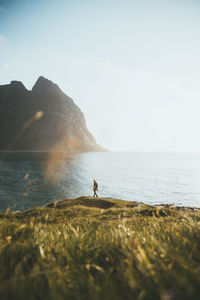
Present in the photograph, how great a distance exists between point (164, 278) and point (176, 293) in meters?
0.23

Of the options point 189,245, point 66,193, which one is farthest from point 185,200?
point 189,245

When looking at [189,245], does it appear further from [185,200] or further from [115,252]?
[185,200]

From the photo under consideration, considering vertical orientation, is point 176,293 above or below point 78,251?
above

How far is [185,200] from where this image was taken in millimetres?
35344

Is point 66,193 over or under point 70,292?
under

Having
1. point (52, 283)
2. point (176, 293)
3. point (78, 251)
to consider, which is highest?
point (176, 293)

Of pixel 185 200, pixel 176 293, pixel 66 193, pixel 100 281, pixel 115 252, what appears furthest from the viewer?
pixel 66 193

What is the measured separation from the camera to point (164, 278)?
3.61 ft

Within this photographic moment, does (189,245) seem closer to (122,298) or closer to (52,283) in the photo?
(122,298)

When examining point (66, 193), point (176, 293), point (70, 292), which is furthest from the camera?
point (66, 193)

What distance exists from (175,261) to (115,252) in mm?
522

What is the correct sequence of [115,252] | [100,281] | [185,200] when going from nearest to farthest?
[100,281]
[115,252]
[185,200]

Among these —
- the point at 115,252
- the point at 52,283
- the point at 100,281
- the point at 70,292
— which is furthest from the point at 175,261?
the point at 52,283

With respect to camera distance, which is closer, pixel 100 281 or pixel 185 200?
pixel 100 281
